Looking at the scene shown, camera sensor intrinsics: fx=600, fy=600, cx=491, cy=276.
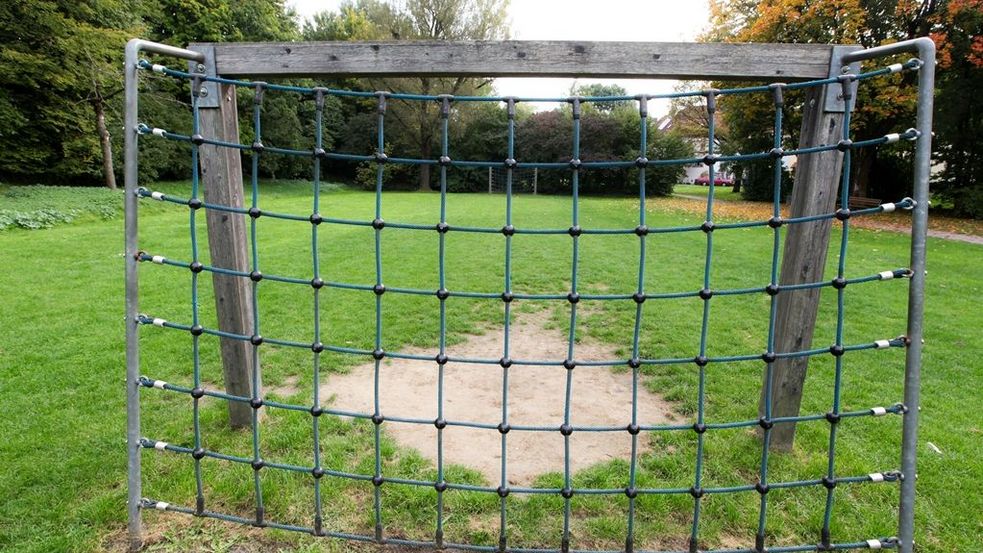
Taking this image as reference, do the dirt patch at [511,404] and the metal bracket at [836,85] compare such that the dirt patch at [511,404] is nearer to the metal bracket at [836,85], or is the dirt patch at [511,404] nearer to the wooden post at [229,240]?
the wooden post at [229,240]

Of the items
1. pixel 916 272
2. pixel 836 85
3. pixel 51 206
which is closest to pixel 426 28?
pixel 51 206

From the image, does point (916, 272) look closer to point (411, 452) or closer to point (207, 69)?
point (411, 452)

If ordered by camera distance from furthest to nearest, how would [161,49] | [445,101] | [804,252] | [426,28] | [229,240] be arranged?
[426,28] → [229,240] → [804,252] → [161,49] → [445,101]

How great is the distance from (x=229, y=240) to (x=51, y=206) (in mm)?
11242

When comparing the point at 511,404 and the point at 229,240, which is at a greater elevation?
the point at 229,240

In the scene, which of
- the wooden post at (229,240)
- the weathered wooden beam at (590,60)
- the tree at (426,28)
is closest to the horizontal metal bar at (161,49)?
the wooden post at (229,240)

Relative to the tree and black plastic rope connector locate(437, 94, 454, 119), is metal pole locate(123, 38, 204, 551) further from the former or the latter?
the tree

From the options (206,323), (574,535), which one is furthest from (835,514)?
(206,323)

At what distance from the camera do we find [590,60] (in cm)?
247

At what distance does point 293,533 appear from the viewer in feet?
7.61

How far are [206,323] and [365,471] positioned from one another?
3036 mm

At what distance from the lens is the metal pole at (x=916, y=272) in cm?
192

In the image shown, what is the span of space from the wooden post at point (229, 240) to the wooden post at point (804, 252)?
2586 mm

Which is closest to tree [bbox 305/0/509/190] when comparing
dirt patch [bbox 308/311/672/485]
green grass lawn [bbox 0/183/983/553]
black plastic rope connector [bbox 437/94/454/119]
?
green grass lawn [bbox 0/183/983/553]
